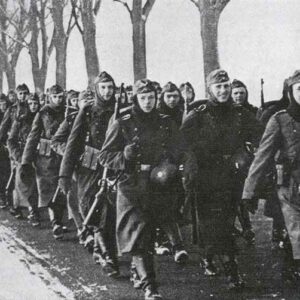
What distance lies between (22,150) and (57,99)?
1772mm

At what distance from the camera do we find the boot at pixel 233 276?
7145mm

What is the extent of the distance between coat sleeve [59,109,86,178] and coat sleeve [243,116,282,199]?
2529mm

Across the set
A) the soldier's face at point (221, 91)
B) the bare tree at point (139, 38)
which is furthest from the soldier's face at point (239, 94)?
the bare tree at point (139, 38)

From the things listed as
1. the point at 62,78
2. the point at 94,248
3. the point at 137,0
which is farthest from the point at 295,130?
the point at 62,78

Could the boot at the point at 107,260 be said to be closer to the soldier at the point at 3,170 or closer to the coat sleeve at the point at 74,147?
the coat sleeve at the point at 74,147

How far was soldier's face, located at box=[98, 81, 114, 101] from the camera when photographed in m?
8.62

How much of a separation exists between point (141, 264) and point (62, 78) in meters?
18.9

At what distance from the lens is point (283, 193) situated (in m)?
6.88

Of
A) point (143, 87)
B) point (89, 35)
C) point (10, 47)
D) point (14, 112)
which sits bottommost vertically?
point (143, 87)

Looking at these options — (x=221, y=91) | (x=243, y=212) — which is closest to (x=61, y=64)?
(x=243, y=212)

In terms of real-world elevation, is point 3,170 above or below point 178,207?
above

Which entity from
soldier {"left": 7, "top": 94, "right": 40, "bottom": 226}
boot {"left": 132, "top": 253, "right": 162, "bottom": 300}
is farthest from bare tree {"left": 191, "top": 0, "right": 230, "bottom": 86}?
boot {"left": 132, "top": 253, "right": 162, "bottom": 300}

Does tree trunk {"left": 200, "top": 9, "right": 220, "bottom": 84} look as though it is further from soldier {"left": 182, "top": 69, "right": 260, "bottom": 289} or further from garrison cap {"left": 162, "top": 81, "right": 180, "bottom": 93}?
soldier {"left": 182, "top": 69, "right": 260, "bottom": 289}

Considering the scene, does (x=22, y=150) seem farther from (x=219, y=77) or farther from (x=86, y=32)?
(x=86, y=32)
